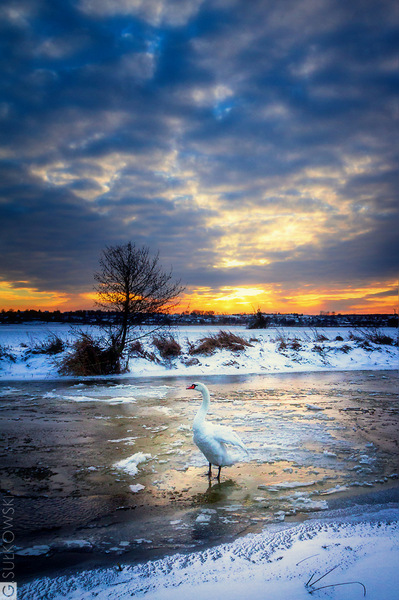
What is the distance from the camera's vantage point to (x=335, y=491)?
Answer: 447 cm

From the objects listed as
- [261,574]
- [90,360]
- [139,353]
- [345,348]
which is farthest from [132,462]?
[345,348]

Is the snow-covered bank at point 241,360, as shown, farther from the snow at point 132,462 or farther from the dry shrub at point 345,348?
the snow at point 132,462

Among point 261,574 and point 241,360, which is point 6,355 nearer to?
point 241,360

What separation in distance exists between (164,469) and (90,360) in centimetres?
1083

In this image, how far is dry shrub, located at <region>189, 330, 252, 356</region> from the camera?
19.0 m

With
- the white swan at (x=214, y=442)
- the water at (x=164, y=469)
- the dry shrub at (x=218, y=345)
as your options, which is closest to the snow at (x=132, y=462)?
the water at (x=164, y=469)

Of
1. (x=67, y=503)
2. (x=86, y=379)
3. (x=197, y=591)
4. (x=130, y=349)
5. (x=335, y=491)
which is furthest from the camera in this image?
(x=130, y=349)

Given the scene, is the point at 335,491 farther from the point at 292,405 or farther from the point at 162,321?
the point at 162,321

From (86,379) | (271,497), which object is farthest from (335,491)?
(86,379)

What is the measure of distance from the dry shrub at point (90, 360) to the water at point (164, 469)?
14.2 feet

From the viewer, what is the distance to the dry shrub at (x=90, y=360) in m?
14.8

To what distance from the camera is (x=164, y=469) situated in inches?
206

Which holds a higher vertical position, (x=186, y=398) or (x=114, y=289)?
(x=114, y=289)

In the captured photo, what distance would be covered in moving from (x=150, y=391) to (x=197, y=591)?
901 cm
